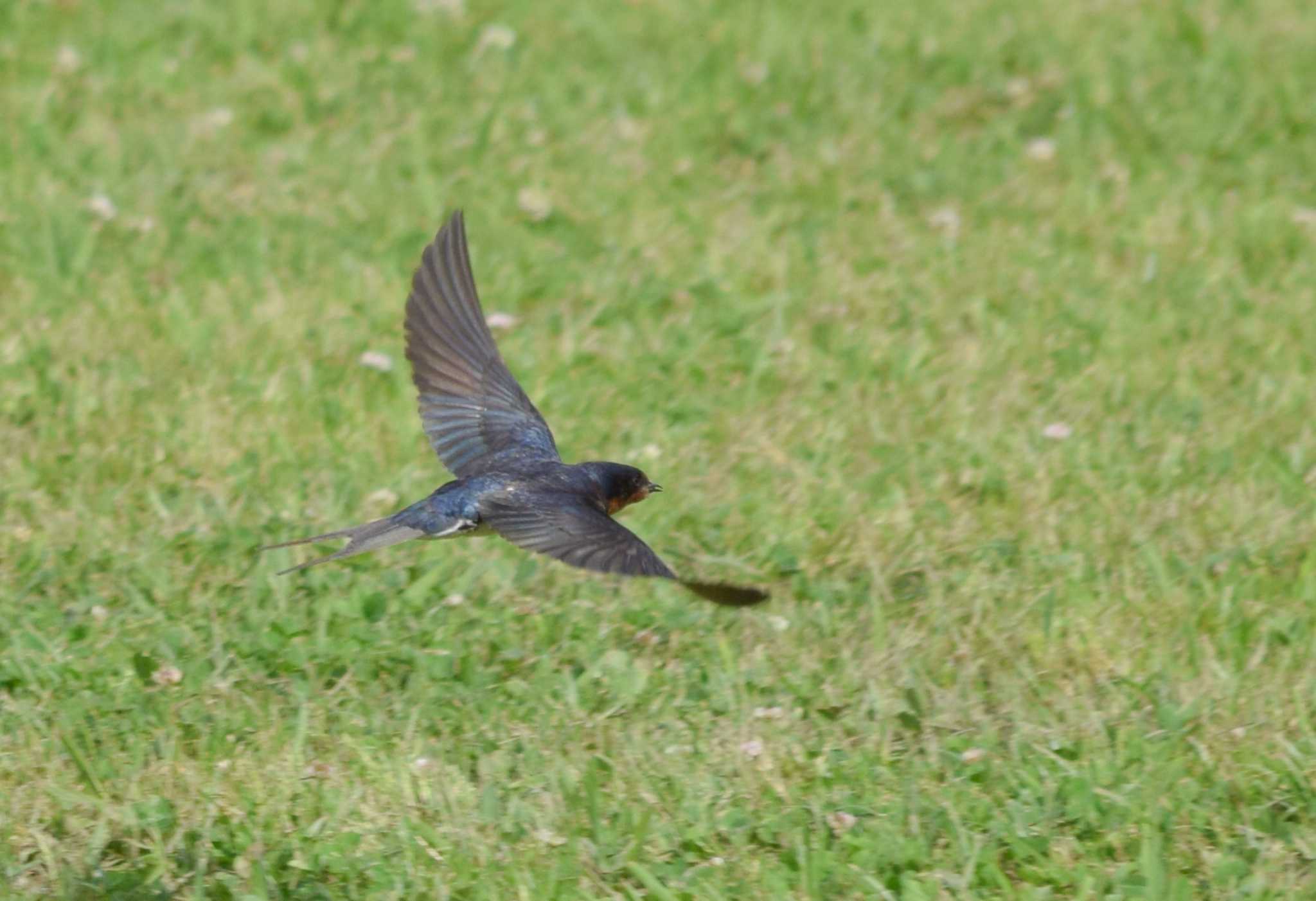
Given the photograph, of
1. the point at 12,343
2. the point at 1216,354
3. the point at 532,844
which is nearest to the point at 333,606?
the point at 532,844

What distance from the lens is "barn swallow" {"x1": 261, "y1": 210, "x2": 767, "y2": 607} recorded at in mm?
3652

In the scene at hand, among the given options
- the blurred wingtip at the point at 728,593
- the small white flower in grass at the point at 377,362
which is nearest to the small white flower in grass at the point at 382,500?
the small white flower in grass at the point at 377,362

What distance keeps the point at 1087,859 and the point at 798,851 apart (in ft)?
1.92

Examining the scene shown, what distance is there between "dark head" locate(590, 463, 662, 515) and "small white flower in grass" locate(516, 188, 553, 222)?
247 centimetres

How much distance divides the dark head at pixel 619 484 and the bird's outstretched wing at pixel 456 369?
326 mm

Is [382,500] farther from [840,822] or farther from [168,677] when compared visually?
[840,822]

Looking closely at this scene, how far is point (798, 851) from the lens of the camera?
3.70 metres

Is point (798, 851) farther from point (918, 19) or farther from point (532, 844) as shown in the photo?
point (918, 19)

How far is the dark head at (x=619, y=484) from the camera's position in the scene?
415 cm

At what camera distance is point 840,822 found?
3799 mm

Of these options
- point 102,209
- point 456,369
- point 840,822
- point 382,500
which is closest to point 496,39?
point 102,209

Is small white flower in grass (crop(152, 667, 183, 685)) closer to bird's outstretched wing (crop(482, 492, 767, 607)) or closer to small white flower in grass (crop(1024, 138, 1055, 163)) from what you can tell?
bird's outstretched wing (crop(482, 492, 767, 607))

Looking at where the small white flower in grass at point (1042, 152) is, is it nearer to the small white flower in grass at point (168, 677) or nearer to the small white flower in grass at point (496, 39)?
the small white flower in grass at point (496, 39)

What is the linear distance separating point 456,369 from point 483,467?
Result: 13.3 inches
